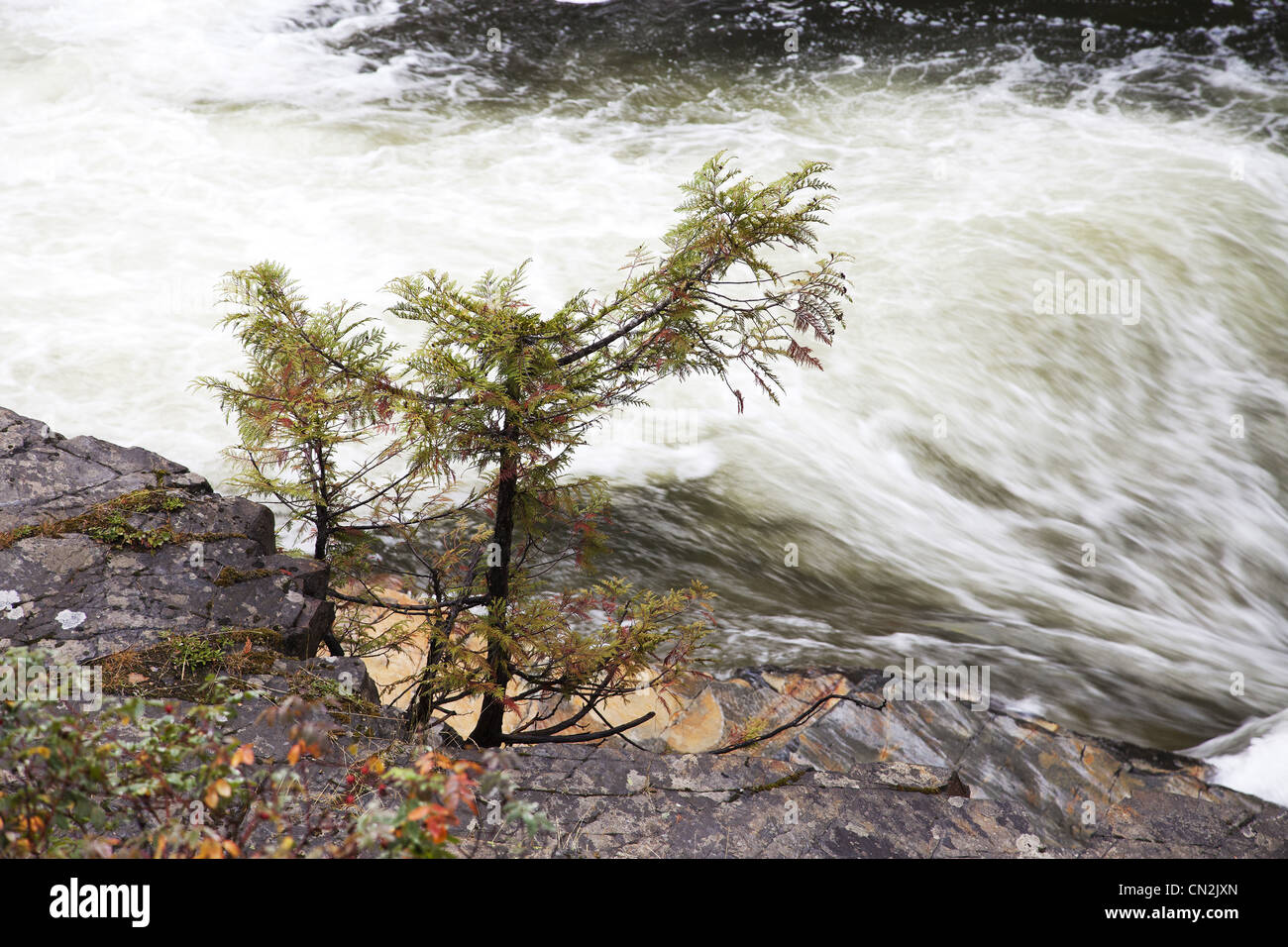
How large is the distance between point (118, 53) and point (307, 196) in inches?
233

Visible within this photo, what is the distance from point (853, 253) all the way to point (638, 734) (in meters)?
8.14

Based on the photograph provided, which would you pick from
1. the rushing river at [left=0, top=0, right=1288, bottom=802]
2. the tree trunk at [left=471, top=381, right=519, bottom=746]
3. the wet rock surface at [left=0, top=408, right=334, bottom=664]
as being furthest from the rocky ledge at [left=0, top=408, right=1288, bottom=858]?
the rushing river at [left=0, top=0, right=1288, bottom=802]

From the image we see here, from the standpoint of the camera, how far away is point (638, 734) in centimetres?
493

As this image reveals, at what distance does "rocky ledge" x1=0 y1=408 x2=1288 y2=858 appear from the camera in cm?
362

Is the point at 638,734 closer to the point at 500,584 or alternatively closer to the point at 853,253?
the point at 500,584

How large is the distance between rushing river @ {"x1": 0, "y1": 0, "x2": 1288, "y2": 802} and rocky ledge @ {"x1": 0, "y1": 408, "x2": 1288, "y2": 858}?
0.74 m

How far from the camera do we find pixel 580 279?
10.5 meters

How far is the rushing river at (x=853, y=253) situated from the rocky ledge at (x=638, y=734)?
74cm

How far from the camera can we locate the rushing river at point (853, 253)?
6.85 meters
